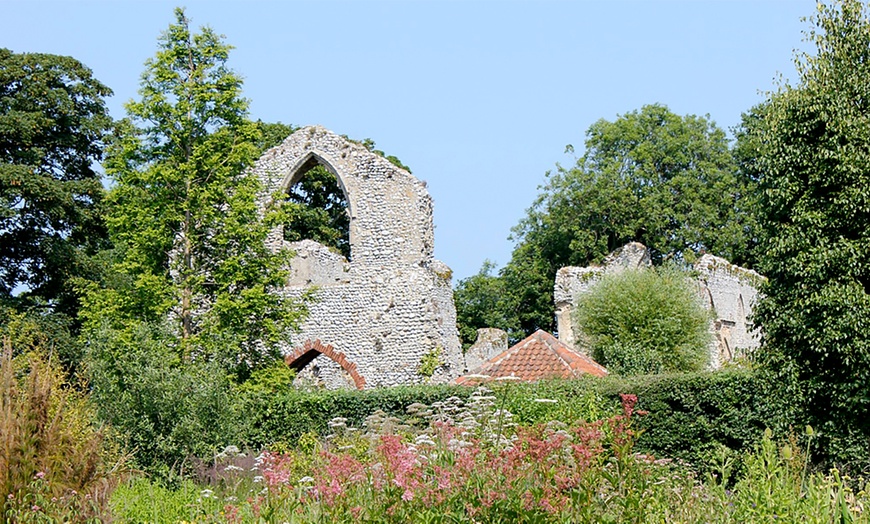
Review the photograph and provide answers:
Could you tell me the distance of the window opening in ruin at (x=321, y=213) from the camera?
3469 centimetres

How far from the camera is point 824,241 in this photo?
13.5m

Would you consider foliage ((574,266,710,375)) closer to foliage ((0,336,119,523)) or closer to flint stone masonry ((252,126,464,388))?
flint stone masonry ((252,126,464,388))

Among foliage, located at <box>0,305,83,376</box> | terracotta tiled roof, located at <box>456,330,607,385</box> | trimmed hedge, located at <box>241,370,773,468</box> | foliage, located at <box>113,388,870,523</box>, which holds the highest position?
foliage, located at <box>0,305,83,376</box>

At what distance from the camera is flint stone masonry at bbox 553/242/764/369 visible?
2980cm

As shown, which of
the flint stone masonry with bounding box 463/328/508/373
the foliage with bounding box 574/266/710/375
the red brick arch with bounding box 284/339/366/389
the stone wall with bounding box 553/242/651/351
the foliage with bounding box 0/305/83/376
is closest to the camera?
the red brick arch with bounding box 284/339/366/389


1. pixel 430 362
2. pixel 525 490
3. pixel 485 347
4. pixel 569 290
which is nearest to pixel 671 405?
pixel 430 362

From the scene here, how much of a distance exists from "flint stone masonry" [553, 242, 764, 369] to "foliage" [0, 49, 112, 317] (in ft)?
41.3

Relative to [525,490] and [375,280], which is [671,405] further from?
[525,490]

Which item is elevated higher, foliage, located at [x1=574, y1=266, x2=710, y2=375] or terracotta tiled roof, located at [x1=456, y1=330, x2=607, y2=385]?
foliage, located at [x1=574, y1=266, x2=710, y2=375]

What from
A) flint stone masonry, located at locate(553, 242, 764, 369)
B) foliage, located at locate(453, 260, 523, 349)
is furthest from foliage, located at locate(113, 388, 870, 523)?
foliage, located at locate(453, 260, 523, 349)

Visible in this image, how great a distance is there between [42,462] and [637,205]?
29171mm

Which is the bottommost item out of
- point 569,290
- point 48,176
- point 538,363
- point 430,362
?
point 538,363

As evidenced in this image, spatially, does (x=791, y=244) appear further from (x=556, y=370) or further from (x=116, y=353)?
(x=116, y=353)

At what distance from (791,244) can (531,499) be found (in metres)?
8.57
